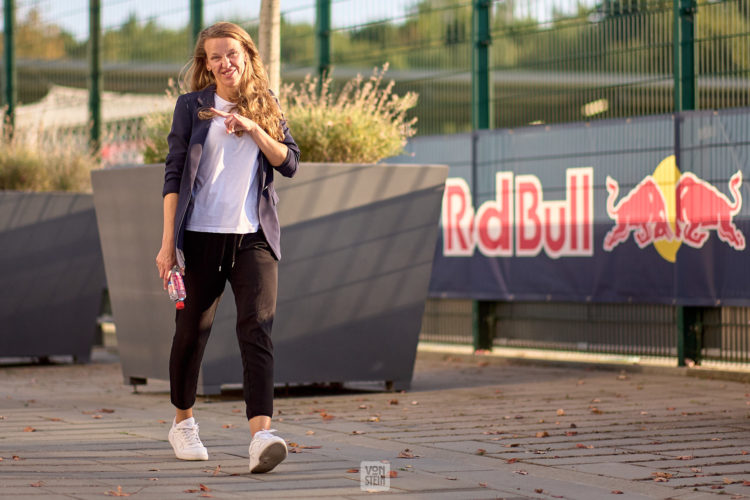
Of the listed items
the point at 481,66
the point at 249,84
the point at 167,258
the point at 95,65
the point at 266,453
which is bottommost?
the point at 266,453

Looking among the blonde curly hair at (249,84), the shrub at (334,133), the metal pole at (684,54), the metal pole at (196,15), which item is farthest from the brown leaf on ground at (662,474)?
the metal pole at (196,15)

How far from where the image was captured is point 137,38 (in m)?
13.9

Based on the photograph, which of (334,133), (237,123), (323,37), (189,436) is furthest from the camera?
(323,37)

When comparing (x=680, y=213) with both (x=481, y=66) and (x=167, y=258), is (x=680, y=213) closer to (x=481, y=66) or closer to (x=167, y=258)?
(x=481, y=66)

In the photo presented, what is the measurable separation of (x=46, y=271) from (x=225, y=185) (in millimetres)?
4897

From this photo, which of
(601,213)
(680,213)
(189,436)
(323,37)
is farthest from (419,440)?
(323,37)

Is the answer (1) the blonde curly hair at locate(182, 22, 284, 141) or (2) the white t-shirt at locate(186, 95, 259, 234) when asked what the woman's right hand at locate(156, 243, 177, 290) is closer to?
(2) the white t-shirt at locate(186, 95, 259, 234)

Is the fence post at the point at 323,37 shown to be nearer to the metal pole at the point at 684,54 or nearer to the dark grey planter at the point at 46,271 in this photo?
the dark grey planter at the point at 46,271

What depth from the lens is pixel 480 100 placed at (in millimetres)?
10180

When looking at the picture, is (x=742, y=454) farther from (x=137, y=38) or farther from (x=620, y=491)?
(x=137, y=38)

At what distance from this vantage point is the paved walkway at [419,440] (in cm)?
430

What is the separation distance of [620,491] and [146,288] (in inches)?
143

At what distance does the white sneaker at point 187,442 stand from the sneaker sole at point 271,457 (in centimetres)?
39

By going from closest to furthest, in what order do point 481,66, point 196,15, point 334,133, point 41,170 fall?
point 334,133 → point 41,170 → point 481,66 → point 196,15
